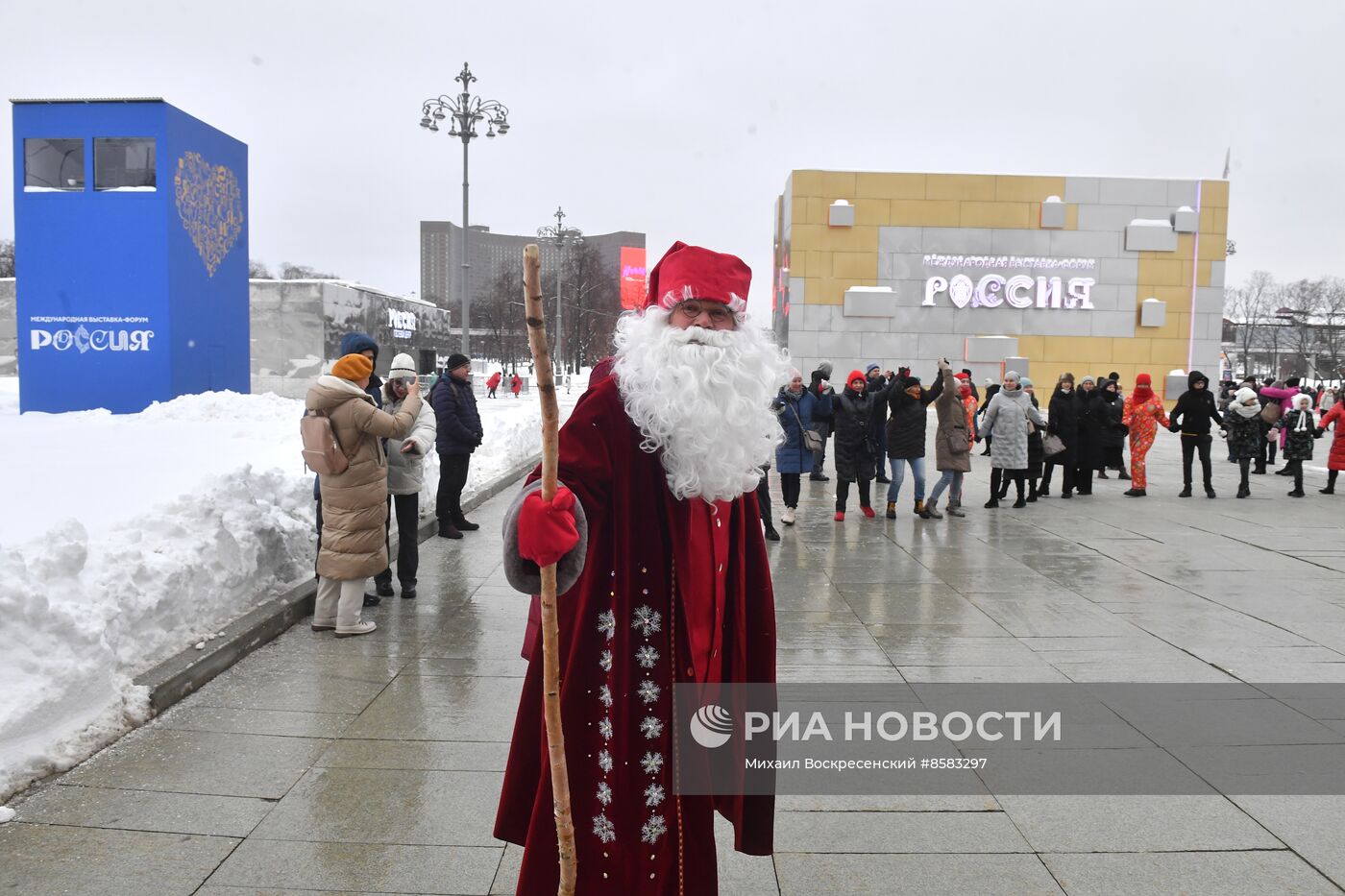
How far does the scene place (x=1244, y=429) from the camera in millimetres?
14008

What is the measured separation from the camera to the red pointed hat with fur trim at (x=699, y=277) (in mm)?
2699

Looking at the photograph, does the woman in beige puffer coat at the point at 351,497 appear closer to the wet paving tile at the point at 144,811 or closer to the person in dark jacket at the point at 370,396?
the person in dark jacket at the point at 370,396

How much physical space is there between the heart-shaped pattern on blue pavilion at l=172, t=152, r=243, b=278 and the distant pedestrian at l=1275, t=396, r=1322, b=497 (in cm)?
2237

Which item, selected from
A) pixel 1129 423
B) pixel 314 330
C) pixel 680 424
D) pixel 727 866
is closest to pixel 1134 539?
pixel 1129 423

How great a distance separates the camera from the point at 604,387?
8.65 feet

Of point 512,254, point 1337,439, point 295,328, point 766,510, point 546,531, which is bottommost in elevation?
point 766,510

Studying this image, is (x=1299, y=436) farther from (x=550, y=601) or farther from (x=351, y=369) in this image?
(x=550, y=601)

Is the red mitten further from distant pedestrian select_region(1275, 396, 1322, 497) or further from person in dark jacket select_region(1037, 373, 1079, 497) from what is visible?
distant pedestrian select_region(1275, 396, 1322, 497)

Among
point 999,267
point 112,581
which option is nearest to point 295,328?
point 999,267

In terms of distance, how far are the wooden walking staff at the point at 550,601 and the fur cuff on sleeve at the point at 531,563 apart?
0.37 ft

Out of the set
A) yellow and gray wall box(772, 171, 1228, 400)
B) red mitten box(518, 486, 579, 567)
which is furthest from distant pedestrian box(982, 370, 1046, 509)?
yellow and gray wall box(772, 171, 1228, 400)

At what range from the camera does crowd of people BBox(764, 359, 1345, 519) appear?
36.0ft

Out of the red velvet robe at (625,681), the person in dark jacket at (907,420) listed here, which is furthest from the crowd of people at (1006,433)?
the red velvet robe at (625,681)

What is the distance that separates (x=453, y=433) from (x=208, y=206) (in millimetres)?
17582
